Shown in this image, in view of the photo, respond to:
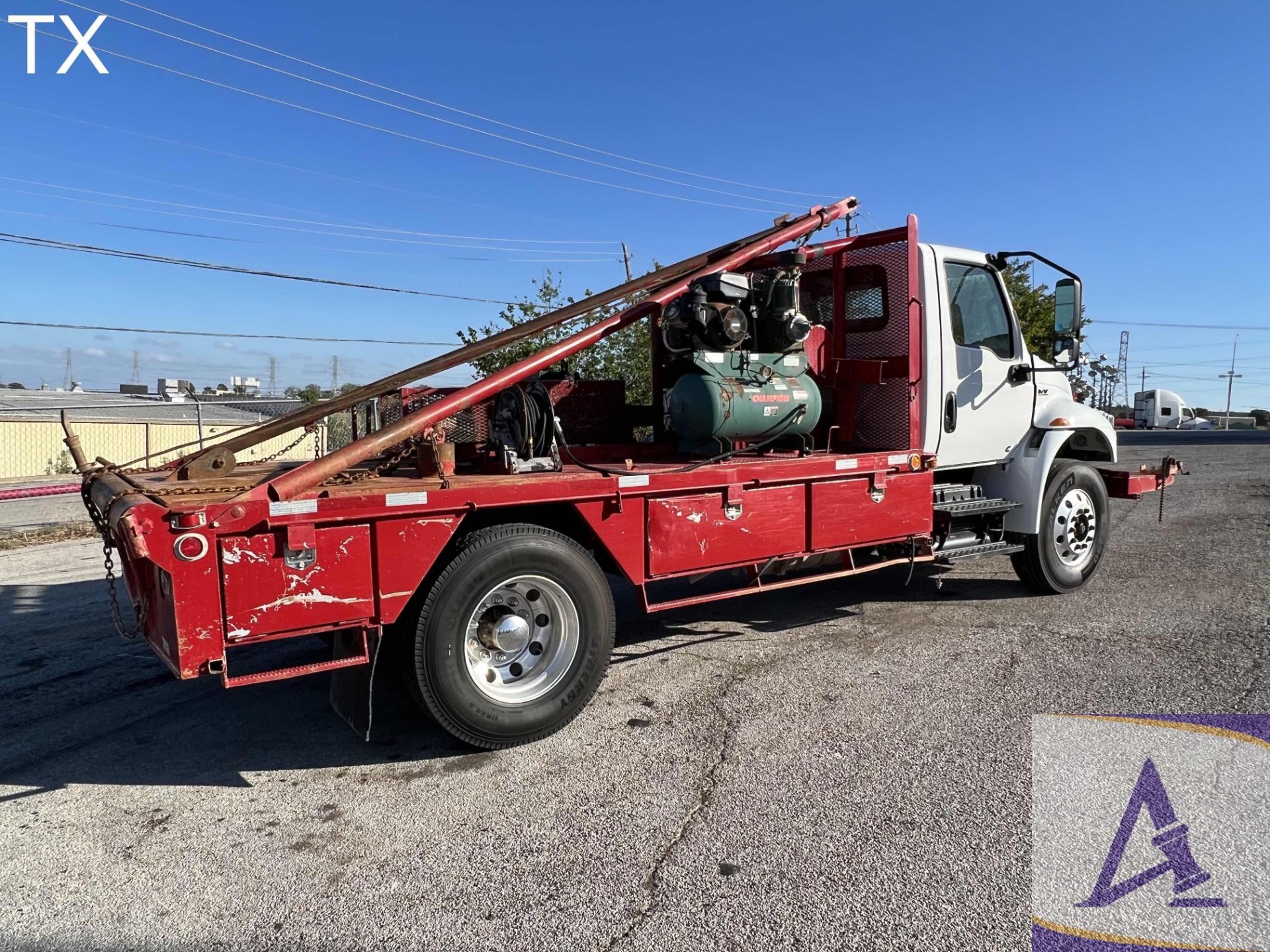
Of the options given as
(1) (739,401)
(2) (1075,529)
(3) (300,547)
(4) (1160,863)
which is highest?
(1) (739,401)

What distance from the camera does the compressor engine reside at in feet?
18.6

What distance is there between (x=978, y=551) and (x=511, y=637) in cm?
406

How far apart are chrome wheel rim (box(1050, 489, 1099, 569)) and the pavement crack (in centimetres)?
382

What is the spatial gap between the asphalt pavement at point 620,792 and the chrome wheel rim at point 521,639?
332mm

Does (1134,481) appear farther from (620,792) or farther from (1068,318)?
(620,792)

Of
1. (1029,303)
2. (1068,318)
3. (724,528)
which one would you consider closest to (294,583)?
(724,528)

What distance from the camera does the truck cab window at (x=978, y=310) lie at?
673cm

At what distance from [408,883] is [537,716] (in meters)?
1.26

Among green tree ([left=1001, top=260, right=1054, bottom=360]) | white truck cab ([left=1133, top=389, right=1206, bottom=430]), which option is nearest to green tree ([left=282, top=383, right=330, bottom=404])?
green tree ([left=1001, top=260, right=1054, bottom=360])

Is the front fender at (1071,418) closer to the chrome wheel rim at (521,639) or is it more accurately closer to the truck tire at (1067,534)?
the truck tire at (1067,534)

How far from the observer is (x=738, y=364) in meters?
5.80

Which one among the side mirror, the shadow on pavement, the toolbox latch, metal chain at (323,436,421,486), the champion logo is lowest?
the champion logo

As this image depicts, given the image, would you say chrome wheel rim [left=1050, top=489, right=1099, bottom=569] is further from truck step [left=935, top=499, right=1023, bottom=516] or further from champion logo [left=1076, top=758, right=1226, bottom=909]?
champion logo [left=1076, top=758, right=1226, bottom=909]

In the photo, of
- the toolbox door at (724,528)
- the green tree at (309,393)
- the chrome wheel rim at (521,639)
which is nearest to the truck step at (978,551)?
the toolbox door at (724,528)
